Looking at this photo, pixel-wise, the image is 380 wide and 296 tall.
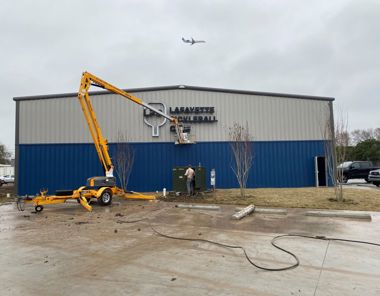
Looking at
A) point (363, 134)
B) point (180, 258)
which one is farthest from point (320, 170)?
point (363, 134)

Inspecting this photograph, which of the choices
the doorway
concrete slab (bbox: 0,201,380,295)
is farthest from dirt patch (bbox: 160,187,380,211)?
the doorway

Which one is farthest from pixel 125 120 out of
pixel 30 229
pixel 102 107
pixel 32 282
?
pixel 32 282

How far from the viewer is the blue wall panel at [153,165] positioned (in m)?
20.9

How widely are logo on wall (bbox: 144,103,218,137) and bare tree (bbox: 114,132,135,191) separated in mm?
2157

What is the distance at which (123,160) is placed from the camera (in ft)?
66.7

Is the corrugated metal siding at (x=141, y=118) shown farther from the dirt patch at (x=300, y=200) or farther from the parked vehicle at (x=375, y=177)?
the dirt patch at (x=300, y=200)

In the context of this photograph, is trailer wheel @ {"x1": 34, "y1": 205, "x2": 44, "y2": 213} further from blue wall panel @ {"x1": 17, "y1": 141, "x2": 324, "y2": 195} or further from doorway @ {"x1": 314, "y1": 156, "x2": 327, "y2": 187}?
doorway @ {"x1": 314, "y1": 156, "x2": 327, "y2": 187}

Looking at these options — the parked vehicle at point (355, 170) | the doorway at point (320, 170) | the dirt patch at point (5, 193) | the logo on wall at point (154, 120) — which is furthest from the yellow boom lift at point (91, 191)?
the parked vehicle at point (355, 170)

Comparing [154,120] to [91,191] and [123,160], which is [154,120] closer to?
[123,160]

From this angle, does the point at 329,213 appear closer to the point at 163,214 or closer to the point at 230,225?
the point at 230,225

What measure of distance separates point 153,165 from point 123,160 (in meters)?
2.07

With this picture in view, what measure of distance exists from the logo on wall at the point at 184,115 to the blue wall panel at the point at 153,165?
1.62 m

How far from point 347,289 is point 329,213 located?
23.7ft

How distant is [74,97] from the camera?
21.7 meters
